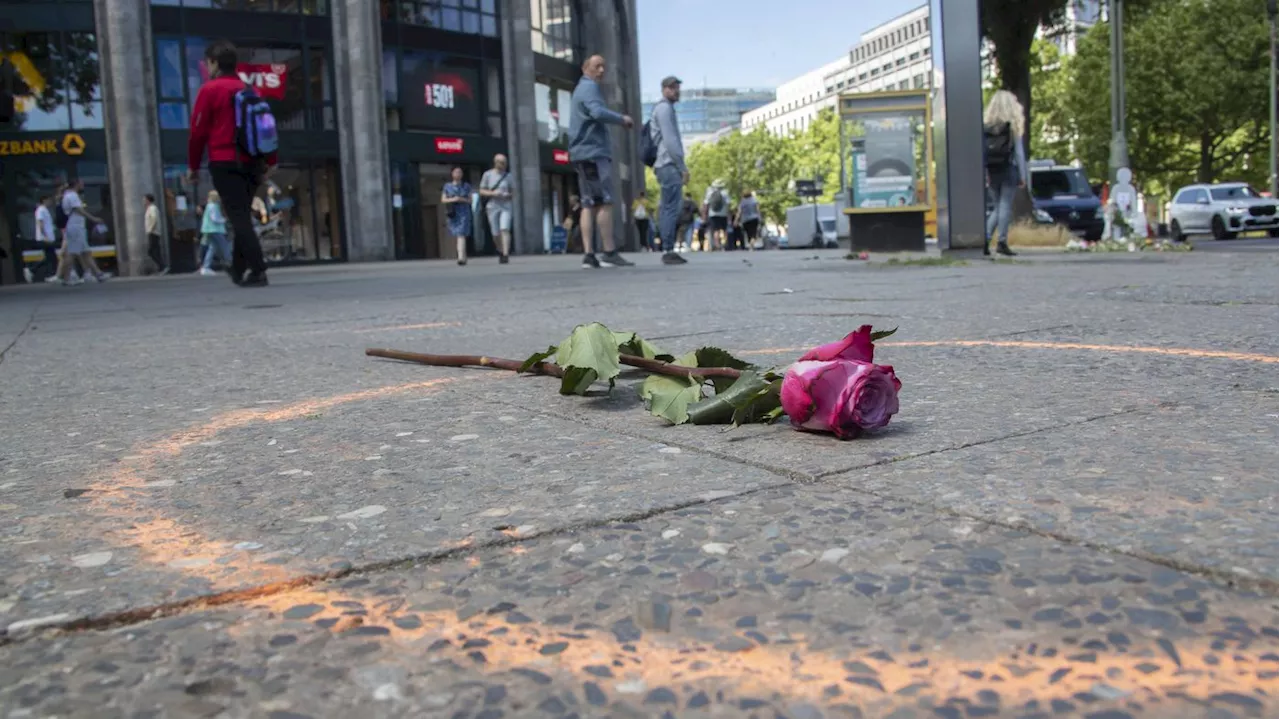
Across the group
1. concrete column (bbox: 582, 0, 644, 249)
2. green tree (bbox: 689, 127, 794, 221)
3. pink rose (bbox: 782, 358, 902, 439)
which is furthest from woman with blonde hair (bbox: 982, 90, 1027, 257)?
green tree (bbox: 689, 127, 794, 221)

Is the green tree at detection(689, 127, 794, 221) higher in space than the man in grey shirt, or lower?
higher

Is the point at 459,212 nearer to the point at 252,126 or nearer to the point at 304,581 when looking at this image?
the point at 252,126

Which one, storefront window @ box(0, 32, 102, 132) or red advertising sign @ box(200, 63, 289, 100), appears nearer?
storefront window @ box(0, 32, 102, 132)

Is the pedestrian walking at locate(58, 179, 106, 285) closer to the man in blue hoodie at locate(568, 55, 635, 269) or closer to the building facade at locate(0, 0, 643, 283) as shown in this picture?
the building facade at locate(0, 0, 643, 283)

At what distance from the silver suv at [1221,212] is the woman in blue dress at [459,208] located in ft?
63.5

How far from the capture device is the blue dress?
804 inches

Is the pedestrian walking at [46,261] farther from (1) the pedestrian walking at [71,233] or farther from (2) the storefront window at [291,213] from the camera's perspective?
(1) the pedestrian walking at [71,233]

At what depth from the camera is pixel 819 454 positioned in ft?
7.04

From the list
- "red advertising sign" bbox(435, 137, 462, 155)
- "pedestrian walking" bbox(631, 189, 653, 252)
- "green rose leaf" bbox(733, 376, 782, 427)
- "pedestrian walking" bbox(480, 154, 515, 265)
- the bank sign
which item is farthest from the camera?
"pedestrian walking" bbox(631, 189, 653, 252)

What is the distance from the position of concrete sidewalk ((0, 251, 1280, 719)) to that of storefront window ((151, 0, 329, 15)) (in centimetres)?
2813

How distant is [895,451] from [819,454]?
0.15 meters

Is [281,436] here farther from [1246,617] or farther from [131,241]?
[131,241]

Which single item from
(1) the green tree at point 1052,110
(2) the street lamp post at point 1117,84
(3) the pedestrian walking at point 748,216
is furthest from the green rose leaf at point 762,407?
(1) the green tree at point 1052,110

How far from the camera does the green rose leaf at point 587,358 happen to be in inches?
109
